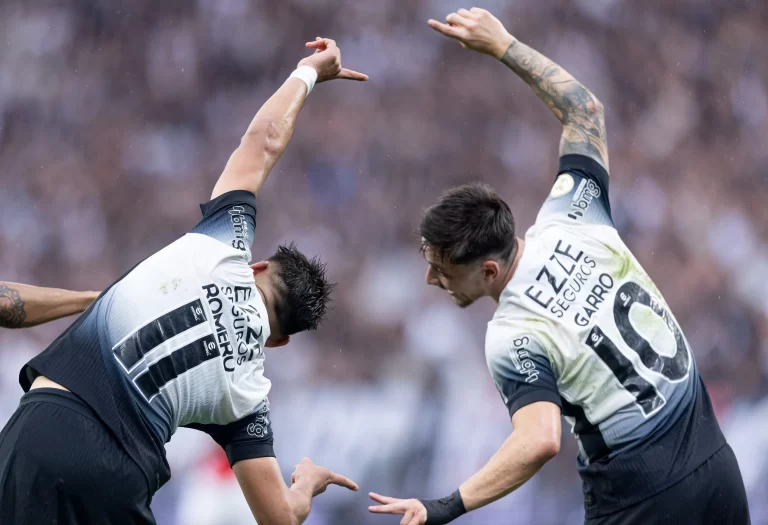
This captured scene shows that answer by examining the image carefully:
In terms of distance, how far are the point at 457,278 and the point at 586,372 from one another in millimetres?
632

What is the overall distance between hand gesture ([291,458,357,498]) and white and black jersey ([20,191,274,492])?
1.51ft

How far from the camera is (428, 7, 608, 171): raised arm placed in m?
4.18

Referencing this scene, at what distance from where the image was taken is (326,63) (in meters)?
4.39

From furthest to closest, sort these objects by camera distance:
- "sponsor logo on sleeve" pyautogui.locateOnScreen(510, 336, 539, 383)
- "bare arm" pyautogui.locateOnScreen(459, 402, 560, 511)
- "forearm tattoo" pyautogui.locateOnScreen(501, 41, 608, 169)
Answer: "forearm tattoo" pyautogui.locateOnScreen(501, 41, 608, 169)
"sponsor logo on sleeve" pyautogui.locateOnScreen(510, 336, 539, 383)
"bare arm" pyautogui.locateOnScreen(459, 402, 560, 511)

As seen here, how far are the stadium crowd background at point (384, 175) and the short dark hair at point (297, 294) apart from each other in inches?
132

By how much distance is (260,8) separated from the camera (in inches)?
306

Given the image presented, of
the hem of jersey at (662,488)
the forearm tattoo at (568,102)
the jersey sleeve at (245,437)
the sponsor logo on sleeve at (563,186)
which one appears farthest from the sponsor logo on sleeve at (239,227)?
the hem of jersey at (662,488)

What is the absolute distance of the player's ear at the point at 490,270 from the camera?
376 cm

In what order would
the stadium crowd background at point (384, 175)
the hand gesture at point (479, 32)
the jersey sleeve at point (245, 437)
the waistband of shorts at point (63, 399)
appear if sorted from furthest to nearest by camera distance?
the stadium crowd background at point (384, 175) < the hand gesture at point (479, 32) < the jersey sleeve at point (245, 437) < the waistband of shorts at point (63, 399)

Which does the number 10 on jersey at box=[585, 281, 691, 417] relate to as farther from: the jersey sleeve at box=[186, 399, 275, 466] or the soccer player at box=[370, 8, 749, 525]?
the jersey sleeve at box=[186, 399, 275, 466]

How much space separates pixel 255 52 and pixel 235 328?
4750mm

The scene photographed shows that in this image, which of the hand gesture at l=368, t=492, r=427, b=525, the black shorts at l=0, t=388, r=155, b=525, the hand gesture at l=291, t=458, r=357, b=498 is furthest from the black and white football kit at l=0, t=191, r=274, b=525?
the hand gesture at l=368, t=492, r=427, b=525

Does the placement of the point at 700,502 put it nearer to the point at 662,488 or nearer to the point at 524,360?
the point at 662,488

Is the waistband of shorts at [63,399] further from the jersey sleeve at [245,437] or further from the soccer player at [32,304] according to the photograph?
the soccer player at [32,304]
